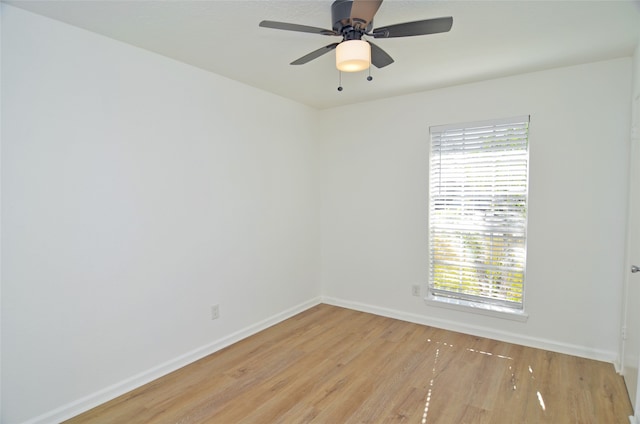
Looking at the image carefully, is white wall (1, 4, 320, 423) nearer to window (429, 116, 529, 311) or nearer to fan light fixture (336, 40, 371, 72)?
fan light fixture (336, 40, 371, 72)

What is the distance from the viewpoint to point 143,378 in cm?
268

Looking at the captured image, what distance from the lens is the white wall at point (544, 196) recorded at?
9.61ft

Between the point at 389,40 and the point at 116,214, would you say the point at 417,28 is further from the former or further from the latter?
the point at 116,214

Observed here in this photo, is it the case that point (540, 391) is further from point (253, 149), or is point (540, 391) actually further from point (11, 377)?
point (11, 377)

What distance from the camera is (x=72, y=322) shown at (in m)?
2.30

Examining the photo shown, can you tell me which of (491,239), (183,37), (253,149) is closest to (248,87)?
(253,149)

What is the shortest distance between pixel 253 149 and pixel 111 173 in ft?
4.71

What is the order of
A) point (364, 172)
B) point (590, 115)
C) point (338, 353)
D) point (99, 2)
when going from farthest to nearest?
point (364, 172) → point (338, 353) → point (590, 115) → point (99, 2)

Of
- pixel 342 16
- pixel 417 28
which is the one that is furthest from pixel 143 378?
pixel 417 28

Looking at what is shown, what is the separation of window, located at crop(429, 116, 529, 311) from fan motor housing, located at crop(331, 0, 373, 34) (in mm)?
2024

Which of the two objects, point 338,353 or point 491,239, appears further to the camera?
point 491,239

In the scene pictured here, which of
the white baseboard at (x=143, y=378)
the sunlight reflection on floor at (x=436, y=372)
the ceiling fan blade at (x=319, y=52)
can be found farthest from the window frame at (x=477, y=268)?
the ceiling fan blade at (x=319, y=52)

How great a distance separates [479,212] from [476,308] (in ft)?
3.15

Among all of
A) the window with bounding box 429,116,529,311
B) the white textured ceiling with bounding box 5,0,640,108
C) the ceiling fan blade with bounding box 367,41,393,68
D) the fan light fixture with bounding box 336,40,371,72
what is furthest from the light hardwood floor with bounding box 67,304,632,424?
the white textured ceiling with bounding box 5,0,640,108
